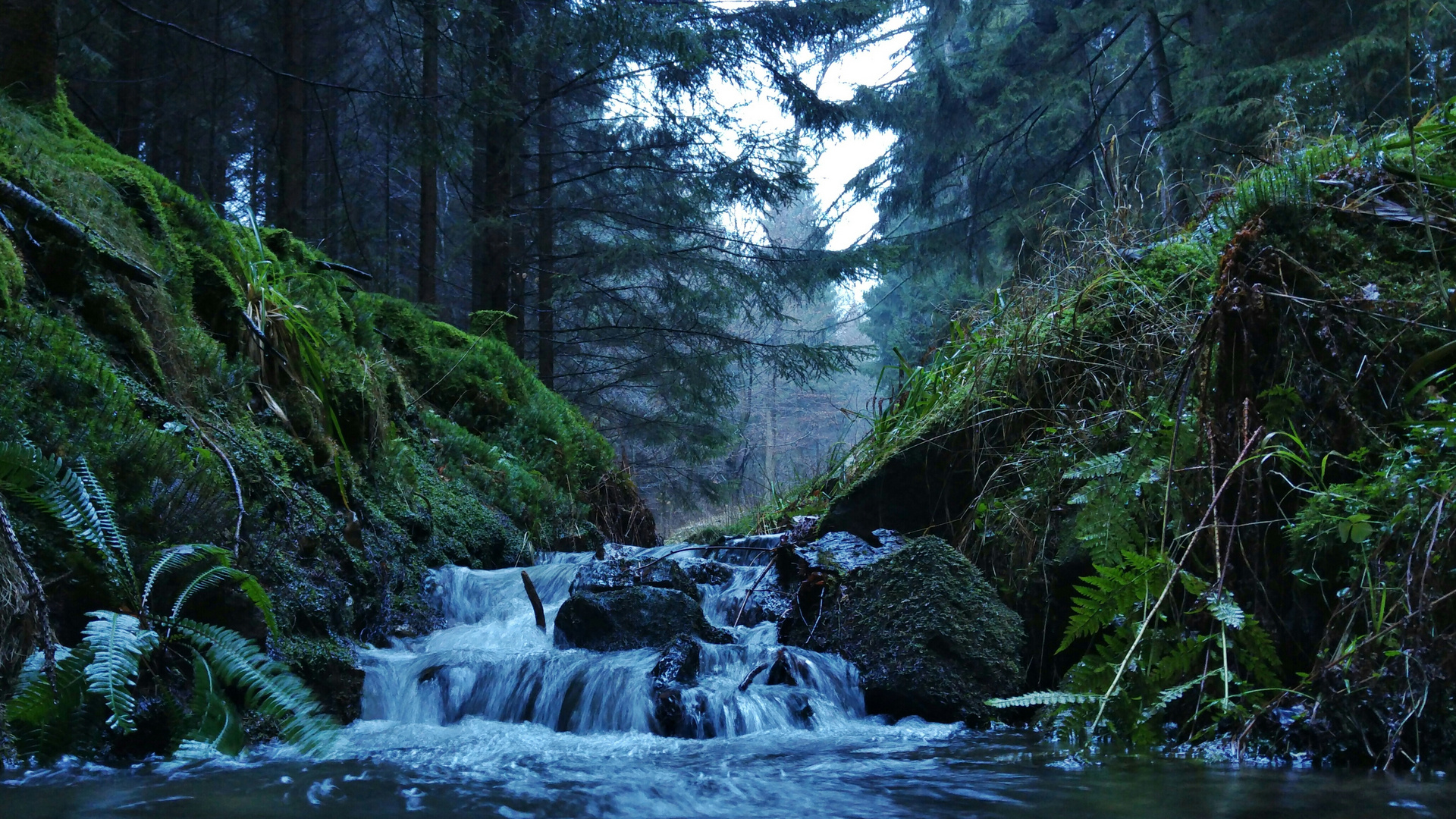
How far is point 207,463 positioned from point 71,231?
132 cm

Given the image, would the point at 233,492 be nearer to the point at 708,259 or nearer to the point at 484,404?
the point at 484,404

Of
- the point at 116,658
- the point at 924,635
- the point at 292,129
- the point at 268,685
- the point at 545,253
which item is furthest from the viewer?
the point at 545,253

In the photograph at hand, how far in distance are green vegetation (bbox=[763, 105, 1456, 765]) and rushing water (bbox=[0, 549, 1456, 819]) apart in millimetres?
226

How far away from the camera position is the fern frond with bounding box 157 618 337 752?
1929 mm

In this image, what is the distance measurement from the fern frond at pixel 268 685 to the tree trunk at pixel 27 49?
4586 mm

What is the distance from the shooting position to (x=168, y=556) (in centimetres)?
232

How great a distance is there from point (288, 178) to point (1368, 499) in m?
10.3

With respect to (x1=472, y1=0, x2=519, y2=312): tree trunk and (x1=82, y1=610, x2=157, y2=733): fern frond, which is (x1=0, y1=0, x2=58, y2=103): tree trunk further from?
(x1=472, y1=0, x2=519, y2=312): tree trunk

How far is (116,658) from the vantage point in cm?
185

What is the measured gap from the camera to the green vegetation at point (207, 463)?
7.14 feet

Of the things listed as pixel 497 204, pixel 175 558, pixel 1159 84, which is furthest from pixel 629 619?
pixel 1159 84

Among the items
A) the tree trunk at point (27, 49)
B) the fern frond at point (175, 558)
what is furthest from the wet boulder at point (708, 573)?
the tree trunk at point (27, 49)

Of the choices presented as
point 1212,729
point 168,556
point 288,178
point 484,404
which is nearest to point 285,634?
point 168,556

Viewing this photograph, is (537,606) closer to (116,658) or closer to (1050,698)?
(116,658)
